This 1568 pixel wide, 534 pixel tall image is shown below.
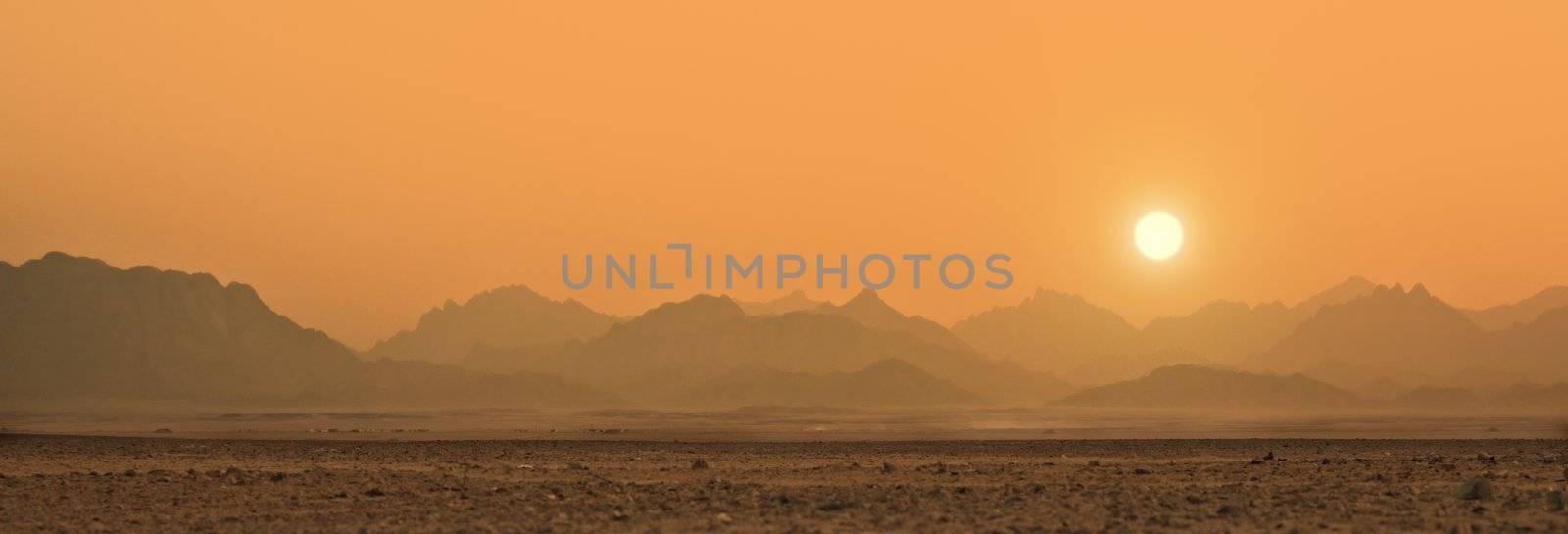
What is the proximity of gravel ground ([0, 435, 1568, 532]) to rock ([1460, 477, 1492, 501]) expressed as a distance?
0.03m

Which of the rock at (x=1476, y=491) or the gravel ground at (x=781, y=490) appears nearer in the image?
the gravel ground at (x=781, y=490)

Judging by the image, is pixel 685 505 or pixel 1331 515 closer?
pixel 1331 515

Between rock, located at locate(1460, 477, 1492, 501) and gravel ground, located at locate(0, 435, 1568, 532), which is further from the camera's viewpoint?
rock, located at locate(1460, 477, 1492, 501)

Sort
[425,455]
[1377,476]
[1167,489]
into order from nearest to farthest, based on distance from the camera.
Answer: [1167,489]
[1377,476]
[425,455]

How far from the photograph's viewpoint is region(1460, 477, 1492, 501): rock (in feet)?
102

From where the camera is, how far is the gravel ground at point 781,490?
1104 inches

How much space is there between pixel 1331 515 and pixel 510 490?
16.6 meters

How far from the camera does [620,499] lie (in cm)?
3178

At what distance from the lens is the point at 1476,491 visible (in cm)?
3116

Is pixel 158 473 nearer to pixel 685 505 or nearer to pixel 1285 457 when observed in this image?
pixel 685 505

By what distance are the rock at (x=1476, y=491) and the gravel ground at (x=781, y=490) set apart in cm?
3

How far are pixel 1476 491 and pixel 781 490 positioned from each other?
13885 mm

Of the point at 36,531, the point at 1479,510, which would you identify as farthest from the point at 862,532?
the point at 36,531

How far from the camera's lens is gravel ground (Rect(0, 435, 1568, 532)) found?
2803 cm
